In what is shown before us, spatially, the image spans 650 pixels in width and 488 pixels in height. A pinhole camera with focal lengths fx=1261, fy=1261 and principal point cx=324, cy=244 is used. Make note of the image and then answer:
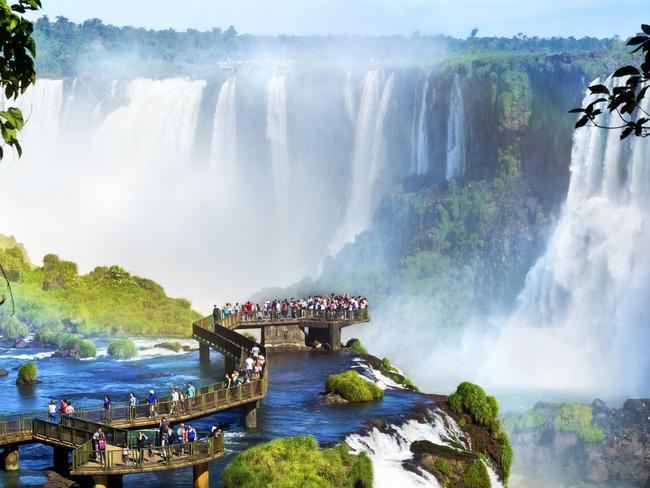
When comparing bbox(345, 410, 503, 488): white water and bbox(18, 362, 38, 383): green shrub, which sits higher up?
bbox(18, 362, 38, 383): green shrub

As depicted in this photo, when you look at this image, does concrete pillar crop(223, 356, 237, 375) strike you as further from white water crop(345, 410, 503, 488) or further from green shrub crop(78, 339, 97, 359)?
green shrub crop(78, 339, 97, 359)

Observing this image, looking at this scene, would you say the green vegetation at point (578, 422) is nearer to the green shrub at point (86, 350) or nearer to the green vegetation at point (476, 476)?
the green vegetation at point (476, 476)

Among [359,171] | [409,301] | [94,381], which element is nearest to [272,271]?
[359,171]

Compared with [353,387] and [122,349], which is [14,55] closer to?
[353,387]

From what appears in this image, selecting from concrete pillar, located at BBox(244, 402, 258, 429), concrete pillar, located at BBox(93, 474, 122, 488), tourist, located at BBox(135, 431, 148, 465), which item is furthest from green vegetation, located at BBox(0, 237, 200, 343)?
concrete pillar, located at BBox(93, 474, 122, 488)

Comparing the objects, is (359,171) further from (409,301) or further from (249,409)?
(249,409)

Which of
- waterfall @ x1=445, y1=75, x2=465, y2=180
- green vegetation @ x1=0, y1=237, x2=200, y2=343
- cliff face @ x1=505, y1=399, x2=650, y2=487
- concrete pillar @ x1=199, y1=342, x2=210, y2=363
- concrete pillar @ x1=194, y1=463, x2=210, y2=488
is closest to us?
concrete pillar @ x1=194, y1=463, x2=210, y2=488
